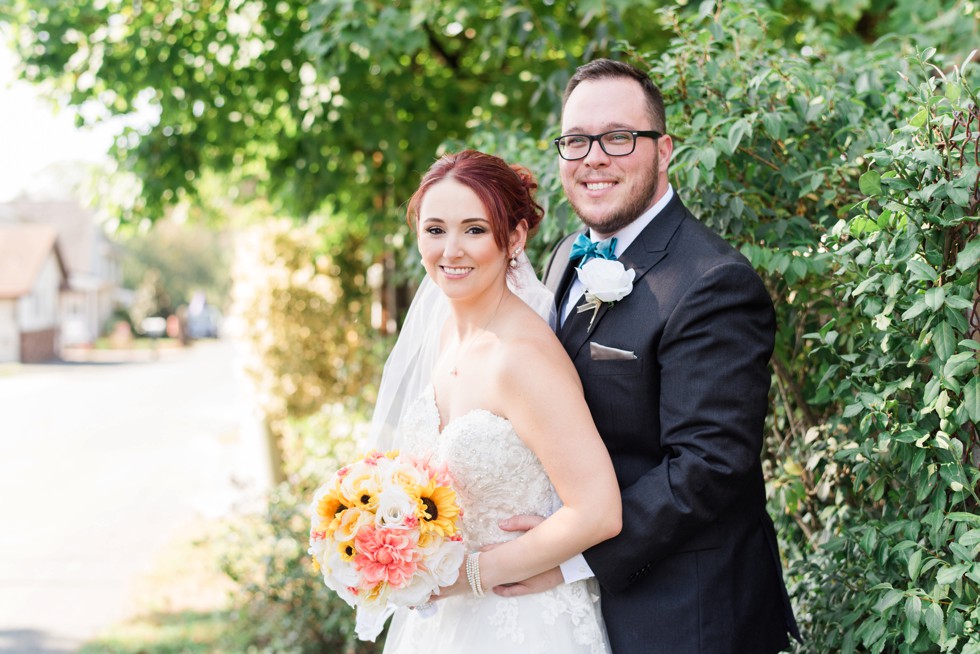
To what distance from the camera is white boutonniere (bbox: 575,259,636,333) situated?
7.79ft

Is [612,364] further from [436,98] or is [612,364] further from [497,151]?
[436,98]

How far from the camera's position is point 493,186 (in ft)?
7.86

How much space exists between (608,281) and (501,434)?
0.49m

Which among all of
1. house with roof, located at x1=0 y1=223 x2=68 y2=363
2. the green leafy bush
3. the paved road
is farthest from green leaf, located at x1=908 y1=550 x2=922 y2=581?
house with roof, located at x1=0 y1=223 x2=68 y2=363

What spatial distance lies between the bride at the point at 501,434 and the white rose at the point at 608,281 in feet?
0.56

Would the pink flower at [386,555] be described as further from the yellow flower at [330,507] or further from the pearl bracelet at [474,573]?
the pearl bracelet at [474,573]

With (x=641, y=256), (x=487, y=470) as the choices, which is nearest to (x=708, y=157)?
(x=641, y=256)

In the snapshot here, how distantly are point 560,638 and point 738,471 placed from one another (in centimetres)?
66

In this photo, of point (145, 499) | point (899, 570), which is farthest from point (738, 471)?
point (145, 499)

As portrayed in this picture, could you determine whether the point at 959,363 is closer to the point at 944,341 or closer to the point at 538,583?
the point at 944,341

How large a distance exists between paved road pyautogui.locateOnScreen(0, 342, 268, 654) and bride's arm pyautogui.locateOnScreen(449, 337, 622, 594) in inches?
160

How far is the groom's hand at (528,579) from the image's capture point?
236 cm

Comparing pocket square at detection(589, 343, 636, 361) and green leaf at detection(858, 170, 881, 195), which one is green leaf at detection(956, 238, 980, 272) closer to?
green leaf at detection(858, 170, 881, 195)

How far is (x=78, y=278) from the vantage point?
56.1 m
